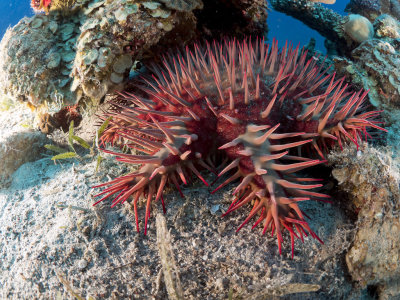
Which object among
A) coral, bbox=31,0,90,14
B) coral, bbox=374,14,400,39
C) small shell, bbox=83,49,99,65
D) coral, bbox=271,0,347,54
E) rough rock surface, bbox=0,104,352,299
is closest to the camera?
rough rock surface, bbox=0,104,352,299

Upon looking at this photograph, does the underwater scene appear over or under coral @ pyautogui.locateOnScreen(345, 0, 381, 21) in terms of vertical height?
under

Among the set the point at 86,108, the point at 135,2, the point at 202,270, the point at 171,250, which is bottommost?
the point at 202,270

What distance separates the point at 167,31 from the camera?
3.40 metres

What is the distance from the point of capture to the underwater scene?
7.22 ft

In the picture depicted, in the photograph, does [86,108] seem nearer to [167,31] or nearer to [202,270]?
[167,31]

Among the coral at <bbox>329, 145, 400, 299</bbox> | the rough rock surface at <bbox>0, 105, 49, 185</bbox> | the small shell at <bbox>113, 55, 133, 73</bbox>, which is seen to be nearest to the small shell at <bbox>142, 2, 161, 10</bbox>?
the small shell at <bbox>113, 55, 133, 73</bbox>

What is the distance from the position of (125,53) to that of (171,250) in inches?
89.2

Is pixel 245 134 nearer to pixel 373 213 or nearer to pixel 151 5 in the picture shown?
pixel 373 213

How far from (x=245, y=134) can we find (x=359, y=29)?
5.32 metres

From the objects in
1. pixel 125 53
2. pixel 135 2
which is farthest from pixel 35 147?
pixel 135 2

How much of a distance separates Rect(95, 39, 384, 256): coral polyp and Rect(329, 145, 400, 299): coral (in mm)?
218

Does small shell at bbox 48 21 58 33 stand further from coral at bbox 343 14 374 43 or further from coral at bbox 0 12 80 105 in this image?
coral at bbox 343 14 374 43

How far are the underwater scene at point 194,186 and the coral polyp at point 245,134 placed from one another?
1cm

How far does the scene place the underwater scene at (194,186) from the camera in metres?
2.20
